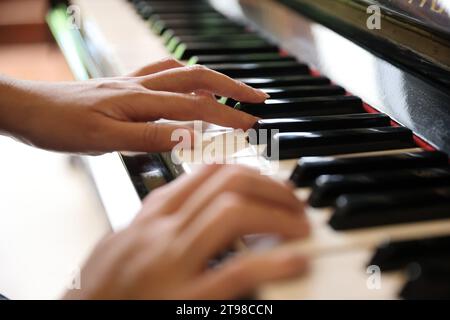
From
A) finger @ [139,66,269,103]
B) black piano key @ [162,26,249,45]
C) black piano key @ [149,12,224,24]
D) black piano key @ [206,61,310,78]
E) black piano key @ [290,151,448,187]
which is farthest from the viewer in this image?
black piano key @ [149,12,224,24]

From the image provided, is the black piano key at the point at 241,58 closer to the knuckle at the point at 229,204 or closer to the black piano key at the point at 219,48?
the black piano key at the point at 219,48

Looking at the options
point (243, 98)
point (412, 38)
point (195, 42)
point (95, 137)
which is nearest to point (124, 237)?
point (95, 137)

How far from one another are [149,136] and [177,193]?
266 mm

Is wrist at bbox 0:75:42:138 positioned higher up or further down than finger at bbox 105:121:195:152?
higher up

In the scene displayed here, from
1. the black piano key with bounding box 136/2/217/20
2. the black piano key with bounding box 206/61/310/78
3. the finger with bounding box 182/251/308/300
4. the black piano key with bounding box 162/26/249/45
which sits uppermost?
the black piano key with bounding box 136/2/217/20

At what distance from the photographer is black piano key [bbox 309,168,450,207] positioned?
0.72 metres

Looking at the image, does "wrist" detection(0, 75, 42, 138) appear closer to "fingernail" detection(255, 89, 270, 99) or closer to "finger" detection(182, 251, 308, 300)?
"fingernail" detection(255, 89, 270, 99)

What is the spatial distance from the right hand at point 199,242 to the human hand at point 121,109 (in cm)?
27

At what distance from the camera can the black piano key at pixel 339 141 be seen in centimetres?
88

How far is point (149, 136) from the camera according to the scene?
3.01 ft

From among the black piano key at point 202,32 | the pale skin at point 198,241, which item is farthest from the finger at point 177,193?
the black piano key at point 202,32

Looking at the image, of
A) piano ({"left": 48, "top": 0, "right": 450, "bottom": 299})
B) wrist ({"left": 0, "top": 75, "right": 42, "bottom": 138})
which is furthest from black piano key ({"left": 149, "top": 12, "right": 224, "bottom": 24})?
wrist ({"left": 0, "top": 75, "right": 42, "bottom": 138})
